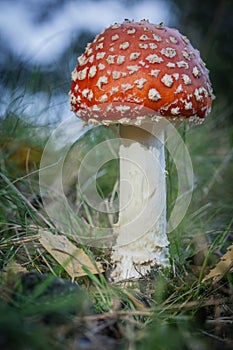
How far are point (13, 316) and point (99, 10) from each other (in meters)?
4.36

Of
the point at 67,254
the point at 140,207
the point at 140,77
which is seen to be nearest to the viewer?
the point at 67,254

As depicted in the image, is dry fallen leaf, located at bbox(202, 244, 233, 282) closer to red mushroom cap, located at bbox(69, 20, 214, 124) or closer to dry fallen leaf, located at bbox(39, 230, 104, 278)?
dry fallen leaf, located at bbox(39, 230, 104, 278)

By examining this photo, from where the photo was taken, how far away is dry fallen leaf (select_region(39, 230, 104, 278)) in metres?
1.80

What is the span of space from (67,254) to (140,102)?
793 mm

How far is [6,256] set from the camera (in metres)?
1.88

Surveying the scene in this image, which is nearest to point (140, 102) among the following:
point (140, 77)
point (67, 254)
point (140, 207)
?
point (140, 77)

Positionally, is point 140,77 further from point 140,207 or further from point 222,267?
point 222,267

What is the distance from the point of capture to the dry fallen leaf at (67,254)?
1.80 m

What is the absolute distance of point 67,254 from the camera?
176 centimetres

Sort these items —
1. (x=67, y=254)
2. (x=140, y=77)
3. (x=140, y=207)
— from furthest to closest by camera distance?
(x=140, y=207) → (x=140, y=77) → (x=67, y=254)

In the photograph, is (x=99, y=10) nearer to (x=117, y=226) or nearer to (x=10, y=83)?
(x=10, y=83)

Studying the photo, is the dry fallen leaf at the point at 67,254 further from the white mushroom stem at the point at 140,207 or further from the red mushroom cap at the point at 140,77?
the red mushroom cap at the point at 140,77

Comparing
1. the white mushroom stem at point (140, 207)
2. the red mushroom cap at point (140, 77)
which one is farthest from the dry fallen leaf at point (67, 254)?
the red mushroom cap at point (140, 77)

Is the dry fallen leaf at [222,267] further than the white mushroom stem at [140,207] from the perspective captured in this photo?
No
